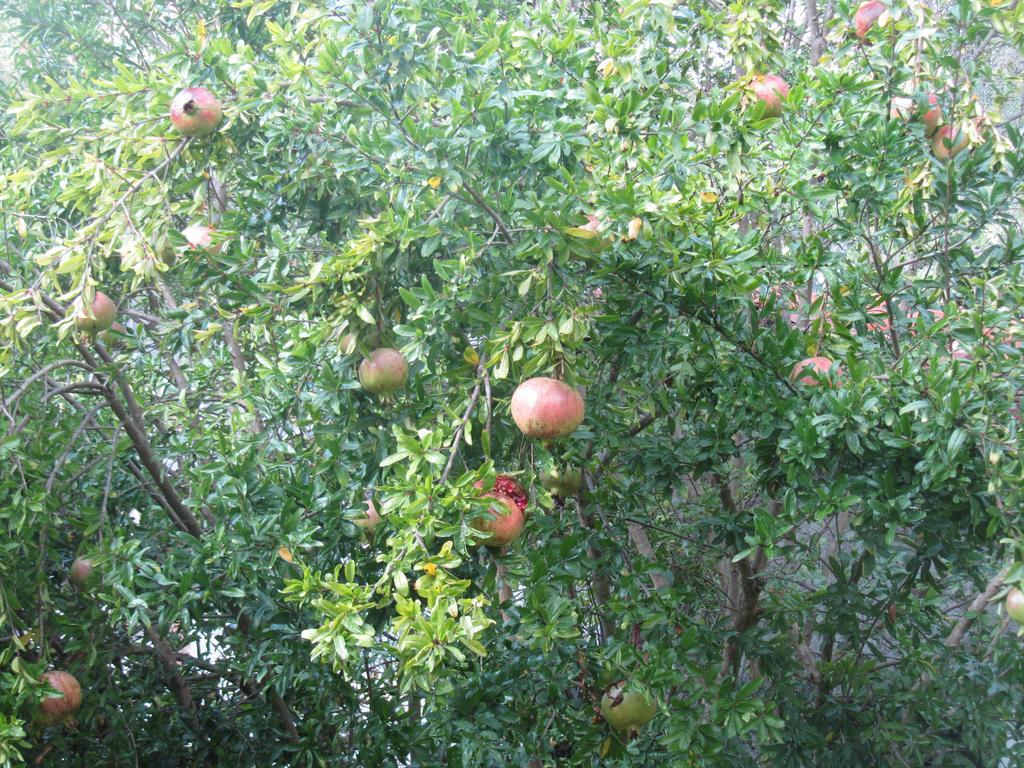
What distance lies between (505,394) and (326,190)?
825 mm

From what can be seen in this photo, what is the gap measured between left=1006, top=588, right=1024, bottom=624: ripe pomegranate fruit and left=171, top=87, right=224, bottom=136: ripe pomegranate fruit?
2231 mm

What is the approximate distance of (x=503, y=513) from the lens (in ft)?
6.65

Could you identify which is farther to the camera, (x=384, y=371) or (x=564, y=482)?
(x=564, y=482)

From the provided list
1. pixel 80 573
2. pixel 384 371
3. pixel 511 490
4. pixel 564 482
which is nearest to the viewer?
pixel 511 490

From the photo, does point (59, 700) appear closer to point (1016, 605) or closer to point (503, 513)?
point (503, 513)

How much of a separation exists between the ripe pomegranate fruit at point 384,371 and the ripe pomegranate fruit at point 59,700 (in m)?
1.26

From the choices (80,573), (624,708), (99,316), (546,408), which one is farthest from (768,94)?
(80,573)

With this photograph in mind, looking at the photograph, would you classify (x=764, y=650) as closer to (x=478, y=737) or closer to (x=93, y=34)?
(x=478, y=737)

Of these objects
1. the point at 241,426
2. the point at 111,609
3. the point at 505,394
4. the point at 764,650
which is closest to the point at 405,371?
the point at 505,394

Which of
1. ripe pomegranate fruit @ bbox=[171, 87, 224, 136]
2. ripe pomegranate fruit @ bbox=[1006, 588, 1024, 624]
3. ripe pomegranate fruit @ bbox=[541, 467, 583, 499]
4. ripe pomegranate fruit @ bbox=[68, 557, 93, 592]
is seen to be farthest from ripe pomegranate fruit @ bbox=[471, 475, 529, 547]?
ripe pomegranate fruit @ bbox=[68, 557, 93, 592]

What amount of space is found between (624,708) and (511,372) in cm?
102

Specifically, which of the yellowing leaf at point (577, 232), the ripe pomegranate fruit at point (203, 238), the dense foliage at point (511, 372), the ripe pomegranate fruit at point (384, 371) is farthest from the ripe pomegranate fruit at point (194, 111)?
the yellowing leaf at point (577, 232)

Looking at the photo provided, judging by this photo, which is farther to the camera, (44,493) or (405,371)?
(44,493)

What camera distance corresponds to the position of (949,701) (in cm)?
329
